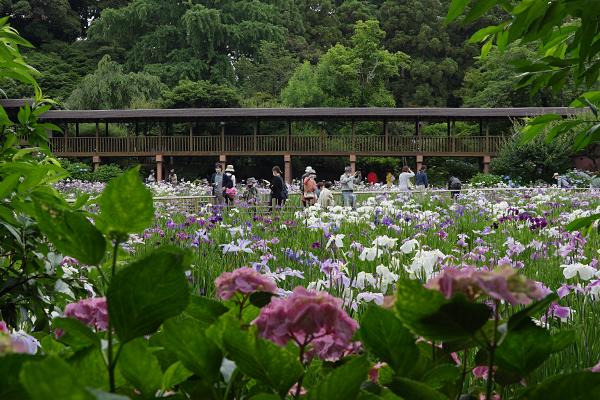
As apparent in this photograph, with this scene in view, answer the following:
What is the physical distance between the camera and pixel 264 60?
35.3m

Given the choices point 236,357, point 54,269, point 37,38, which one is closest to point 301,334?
point 236,357

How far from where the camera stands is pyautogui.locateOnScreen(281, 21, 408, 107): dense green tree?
99.2 ft

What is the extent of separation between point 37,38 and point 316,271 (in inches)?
1648

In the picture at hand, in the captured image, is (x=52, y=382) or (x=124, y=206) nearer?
(x=52, y=382)

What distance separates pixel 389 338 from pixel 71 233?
35 centimetres

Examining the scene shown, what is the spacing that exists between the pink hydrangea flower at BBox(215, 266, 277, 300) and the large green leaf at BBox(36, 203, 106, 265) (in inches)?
8.2

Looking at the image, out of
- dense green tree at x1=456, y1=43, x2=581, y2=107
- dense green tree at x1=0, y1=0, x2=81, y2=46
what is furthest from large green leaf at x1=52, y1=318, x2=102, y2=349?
dense green tree at x1=0, y1=0, x2=81, y2=46

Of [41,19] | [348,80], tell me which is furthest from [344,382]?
[41,19]

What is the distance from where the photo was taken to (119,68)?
29.2m

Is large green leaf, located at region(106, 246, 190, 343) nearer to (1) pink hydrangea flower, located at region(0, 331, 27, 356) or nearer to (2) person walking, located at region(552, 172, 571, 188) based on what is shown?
→ (1) pink hydrangea flower, located at region(0, 331, 27, 356)

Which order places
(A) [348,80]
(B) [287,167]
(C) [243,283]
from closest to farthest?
(C) [243,283] < (B) [287,167] < (A) [348,80]

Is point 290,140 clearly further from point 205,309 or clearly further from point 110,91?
point 205,309

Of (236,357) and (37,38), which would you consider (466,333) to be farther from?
(37,38)

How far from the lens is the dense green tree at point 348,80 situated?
99.2ft
